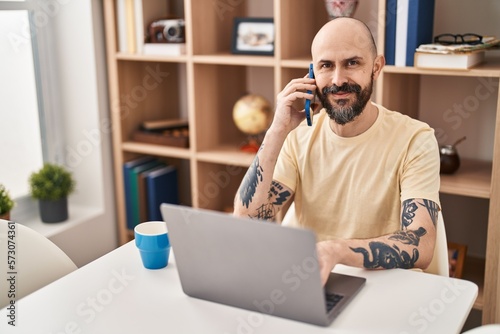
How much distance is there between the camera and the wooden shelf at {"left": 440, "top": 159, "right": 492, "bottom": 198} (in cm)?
223

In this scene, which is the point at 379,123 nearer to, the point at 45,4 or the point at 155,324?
the point at 155,324

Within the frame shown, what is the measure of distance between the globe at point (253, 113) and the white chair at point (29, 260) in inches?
A: 48.3

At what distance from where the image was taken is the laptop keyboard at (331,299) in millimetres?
1262

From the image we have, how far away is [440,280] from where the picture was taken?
55.7 inches

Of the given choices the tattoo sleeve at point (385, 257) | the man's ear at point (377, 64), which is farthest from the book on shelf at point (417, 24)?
the tattoo sleeve at point (385, 257)

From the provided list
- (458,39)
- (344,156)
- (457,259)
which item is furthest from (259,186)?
(458,39)

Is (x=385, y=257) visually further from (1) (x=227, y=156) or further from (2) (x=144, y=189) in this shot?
(2) (x=144, y=189)

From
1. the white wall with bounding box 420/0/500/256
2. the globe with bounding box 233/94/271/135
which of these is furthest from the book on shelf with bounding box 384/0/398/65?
the globe with bounding box 233/94/271/135

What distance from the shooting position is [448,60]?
213 centimetres

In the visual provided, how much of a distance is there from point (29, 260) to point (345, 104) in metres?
0.95

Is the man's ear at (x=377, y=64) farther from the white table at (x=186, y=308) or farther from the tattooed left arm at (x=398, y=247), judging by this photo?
the white table at (x=186, y=308)

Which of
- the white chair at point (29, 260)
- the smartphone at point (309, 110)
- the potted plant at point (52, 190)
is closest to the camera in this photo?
the white chair at point (29, 260)

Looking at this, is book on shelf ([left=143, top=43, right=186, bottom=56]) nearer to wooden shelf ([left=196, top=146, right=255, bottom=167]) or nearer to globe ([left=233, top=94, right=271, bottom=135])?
globe ([left=233, top=94, right=271, bottom=135])

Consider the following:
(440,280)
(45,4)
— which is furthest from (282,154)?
(45,4)
